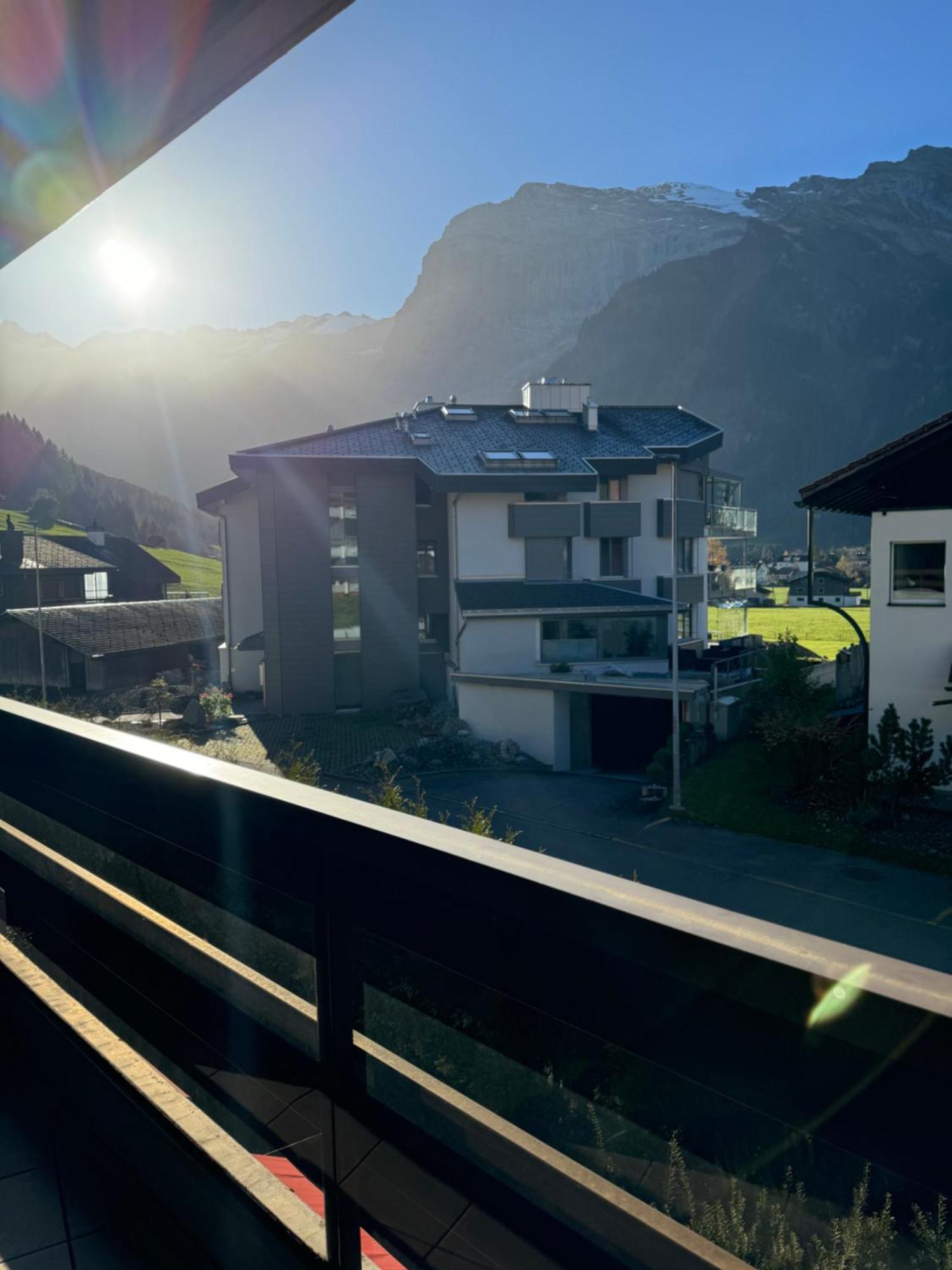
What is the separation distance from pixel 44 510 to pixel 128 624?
35546mm

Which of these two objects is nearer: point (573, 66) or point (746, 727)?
point (573, 66)

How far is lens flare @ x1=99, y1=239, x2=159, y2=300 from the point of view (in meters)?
2.98

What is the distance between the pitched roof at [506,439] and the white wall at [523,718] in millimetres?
6134

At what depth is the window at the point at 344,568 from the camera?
25.0 metres

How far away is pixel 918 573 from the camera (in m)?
14.0

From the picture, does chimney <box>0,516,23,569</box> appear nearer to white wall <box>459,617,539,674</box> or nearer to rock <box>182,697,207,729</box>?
rock <box>182,697,207,729</box>

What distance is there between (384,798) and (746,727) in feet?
41.4

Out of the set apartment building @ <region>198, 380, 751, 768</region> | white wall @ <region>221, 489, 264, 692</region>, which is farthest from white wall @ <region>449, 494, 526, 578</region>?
white wall @ <region>221, 489, 264, 692</region>

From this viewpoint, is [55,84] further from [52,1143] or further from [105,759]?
[52,1143]

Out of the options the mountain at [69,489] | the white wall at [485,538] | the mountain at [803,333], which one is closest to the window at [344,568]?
the white wall at [485,538]

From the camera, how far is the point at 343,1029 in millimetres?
970

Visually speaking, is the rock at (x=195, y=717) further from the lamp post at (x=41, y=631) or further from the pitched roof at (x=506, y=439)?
the pitched roof at (x=506, y=439)

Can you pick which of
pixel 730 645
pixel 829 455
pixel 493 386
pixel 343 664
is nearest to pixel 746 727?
pixel 730 645

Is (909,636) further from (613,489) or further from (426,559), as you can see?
(426,559)
